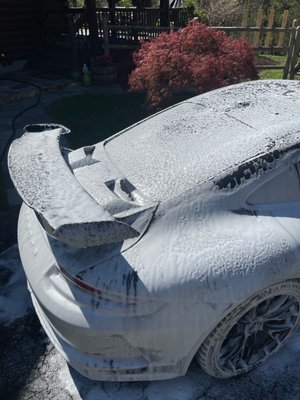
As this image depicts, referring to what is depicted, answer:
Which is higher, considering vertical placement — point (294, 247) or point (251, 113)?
point (251, 113)

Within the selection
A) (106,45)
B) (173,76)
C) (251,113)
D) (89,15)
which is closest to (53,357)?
(251,113)

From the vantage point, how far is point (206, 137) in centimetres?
262

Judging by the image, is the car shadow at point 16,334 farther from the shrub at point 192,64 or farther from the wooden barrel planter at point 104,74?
the wooden barrel planter at point 104,74

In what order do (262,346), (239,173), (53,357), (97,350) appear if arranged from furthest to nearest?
(53,357) → (262,346) → (239,173) → (97,350)

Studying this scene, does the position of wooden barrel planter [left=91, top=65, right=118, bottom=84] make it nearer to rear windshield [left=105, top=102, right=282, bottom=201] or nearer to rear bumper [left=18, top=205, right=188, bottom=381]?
rear windshield [left=105, top=102, right=282, bottom=201]

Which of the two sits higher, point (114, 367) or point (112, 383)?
point (114, 367)

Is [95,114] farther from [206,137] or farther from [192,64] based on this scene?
[206,137]

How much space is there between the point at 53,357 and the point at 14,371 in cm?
28

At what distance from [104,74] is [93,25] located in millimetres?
1840

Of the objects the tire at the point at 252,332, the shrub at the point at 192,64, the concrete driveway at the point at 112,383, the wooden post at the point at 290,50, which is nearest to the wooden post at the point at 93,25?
the shrub at the point at 192,64

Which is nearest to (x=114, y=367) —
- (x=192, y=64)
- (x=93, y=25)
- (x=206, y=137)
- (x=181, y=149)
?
(x=181, y=149)

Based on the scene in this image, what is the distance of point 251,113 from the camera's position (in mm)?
2752

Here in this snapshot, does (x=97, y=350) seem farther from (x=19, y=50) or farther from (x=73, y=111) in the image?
(x=19, y=50)

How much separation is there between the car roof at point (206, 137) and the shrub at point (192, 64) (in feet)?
8.33
